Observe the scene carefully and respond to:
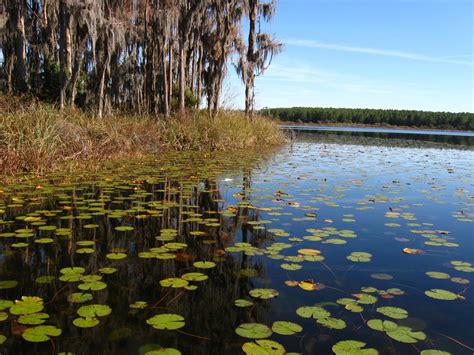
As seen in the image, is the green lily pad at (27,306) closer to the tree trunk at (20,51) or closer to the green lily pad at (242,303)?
the green lily pad at (242,303)

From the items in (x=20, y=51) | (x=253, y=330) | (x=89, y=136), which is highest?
(x=20, y=51)

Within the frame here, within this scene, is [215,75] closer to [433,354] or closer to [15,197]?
[15,197]

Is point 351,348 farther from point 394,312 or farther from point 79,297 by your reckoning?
point 79,297

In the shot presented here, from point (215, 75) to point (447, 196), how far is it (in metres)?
15.0

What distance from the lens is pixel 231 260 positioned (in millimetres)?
4090

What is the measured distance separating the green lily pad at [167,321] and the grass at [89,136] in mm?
6644

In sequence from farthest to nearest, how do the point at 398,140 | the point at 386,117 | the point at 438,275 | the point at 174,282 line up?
1. the point at 386,117
2. the point at 398,140
3. the point at 438,275
4. the point at 174,282

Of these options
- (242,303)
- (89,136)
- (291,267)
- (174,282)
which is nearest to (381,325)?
(242,303)

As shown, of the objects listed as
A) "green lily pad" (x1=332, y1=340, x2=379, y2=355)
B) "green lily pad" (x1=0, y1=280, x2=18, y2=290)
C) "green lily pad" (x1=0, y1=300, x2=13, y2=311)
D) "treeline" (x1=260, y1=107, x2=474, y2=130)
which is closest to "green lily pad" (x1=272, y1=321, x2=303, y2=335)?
"green lily pad" (x1=332, y1=340, x2=379, y2=355)

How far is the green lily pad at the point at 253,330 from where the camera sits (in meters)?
2.67

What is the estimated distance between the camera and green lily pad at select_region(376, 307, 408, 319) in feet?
9.77

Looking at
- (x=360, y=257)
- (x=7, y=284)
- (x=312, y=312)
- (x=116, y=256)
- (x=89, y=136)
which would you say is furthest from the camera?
(x=89, y=136)

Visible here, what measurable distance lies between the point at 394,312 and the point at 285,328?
88 cm

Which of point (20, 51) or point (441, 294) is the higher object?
point (20, 51)
